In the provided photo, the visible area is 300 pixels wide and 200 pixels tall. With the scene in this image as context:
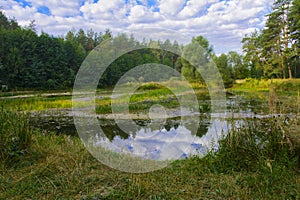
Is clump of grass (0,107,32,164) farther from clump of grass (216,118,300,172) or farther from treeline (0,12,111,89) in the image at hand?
treeline (0,12,111,89)

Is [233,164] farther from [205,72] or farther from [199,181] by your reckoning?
[205,72]

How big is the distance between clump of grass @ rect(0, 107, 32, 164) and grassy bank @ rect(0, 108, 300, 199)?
29 millimetres

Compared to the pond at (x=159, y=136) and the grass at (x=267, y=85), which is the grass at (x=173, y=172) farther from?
the grass at (x=267, y=85)

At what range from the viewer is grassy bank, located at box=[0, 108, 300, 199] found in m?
2.16

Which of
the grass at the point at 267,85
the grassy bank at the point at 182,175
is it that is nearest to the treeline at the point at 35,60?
the grass at the point at 267,85

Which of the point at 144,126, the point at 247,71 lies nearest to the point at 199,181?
the point at 144,126

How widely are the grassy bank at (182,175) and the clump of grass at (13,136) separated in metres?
0.03

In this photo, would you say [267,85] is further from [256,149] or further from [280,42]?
[256,149]

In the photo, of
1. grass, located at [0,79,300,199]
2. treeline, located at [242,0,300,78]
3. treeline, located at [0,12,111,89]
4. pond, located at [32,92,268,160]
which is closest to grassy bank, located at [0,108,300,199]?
grass, located at [0,79,300,199]

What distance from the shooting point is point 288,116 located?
11.4 ft

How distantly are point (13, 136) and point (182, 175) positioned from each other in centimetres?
230

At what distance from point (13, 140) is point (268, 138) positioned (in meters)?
3.41

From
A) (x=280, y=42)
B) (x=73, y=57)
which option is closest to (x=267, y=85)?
(x=280, y=42)

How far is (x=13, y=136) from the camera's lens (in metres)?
3.11
